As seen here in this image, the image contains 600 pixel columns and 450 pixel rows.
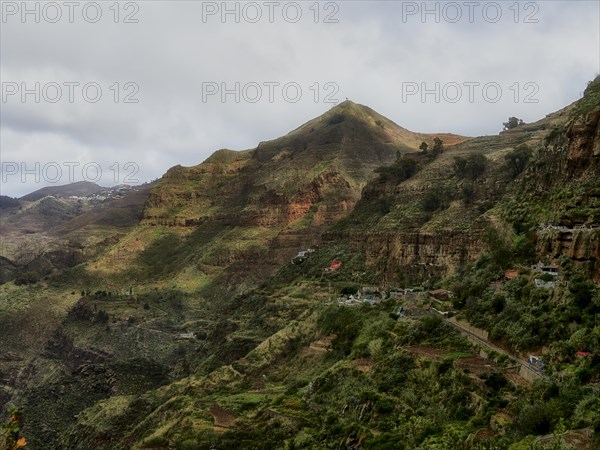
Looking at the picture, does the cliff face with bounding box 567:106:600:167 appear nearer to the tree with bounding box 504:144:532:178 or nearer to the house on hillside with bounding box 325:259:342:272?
the tree with bounding box 504:144:532:178

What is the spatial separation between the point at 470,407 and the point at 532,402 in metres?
2.77

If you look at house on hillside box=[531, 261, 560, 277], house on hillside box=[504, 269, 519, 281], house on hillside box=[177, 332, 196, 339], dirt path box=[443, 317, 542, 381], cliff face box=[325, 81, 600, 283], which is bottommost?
house on hillside box=[177, 332, 196, 339]

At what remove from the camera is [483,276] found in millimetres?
34312

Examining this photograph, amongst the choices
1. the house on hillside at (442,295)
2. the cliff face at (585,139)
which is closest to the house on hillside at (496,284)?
the house on hillside at (442,295)

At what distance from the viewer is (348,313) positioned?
137 feet

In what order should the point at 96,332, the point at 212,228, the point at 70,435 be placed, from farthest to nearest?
the point at 212,228
the point at 96,332
the point at 70,435

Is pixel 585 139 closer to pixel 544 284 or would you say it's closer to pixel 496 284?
pixel 496 284

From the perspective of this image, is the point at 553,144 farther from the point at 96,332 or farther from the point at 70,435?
the point at 96,332

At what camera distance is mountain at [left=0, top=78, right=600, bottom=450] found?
72.2ft

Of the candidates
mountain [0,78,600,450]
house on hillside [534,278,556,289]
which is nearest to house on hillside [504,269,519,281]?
mountain [0,78,600,450]

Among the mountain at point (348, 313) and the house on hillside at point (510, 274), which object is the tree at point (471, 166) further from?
the house on hillside at point (510, 274)

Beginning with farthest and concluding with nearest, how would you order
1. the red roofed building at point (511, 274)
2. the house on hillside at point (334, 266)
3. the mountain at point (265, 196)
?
the mountain at point (265, 196)
the house on hillside at point (334, 266)
the red roofed building at point (511, 274)

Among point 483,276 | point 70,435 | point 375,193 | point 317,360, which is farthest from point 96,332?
point 483,276

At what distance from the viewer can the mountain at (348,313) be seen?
22000 mm
